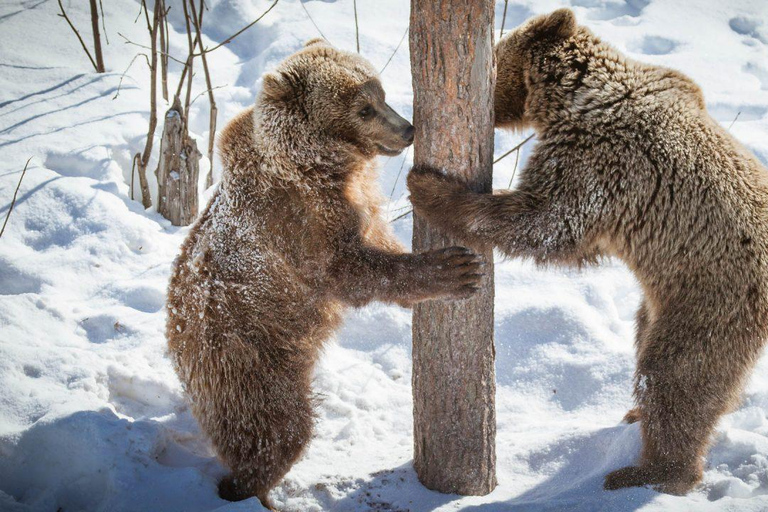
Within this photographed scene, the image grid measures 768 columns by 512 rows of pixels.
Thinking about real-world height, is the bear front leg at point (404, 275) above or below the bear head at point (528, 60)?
below

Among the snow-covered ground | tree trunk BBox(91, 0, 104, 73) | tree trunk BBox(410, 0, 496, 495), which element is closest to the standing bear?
tree trunk BBox(410, 0, 496, 495)

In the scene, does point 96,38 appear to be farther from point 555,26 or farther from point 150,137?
point 555,26

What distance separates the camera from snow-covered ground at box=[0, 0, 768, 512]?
3.05 metres

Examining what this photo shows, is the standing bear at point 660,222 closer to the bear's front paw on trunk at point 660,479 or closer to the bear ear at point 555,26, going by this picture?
the bear's front paw on trunk at point 660,479

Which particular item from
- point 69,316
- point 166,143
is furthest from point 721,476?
point 166,143

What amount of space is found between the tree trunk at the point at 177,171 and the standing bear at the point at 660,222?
311 centimetres

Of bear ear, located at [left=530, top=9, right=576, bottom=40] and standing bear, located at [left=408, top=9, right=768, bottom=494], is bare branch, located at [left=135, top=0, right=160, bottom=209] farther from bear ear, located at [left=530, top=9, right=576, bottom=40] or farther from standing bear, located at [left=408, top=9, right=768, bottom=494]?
bear ear, located at [left=530, top=9, right=576, bottom=40]

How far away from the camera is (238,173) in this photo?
10.8ft

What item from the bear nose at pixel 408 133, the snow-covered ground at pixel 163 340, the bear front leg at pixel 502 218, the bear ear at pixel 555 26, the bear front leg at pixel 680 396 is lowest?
the snow-covered ground at pixel 163 340

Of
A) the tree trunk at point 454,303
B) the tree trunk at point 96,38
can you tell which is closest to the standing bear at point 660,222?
the tree trunk at point 454,303

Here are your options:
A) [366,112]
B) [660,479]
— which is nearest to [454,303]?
[366,112]

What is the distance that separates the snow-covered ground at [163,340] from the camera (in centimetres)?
305

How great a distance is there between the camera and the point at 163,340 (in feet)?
13.7

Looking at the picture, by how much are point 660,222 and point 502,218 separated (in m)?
0.81
